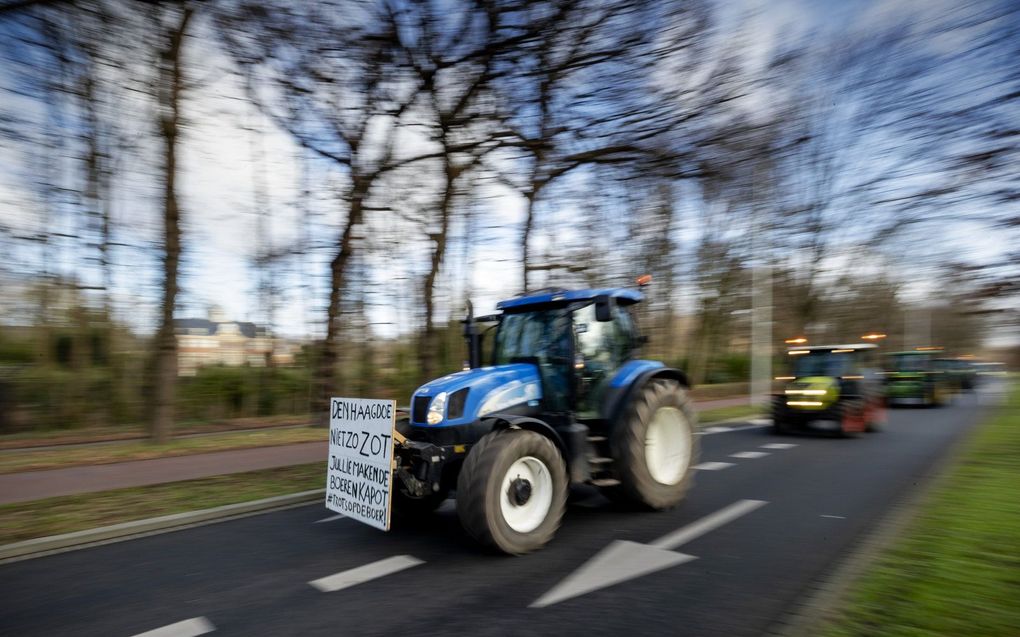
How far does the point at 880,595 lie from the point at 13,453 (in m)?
13.9

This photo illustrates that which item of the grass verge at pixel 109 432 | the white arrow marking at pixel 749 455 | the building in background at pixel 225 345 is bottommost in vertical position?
the grass verge at pixel 109 432

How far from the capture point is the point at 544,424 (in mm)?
5449

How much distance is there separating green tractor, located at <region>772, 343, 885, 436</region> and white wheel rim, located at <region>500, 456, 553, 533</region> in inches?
392

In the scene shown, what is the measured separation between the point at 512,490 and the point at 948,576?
3.16m

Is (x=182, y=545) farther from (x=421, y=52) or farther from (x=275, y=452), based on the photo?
(x=421, y=52)

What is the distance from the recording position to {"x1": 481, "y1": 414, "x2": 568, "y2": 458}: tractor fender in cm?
541

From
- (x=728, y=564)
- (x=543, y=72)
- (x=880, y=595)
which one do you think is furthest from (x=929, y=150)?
(x=543, y=72)

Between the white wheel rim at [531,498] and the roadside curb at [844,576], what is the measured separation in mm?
→ 2117

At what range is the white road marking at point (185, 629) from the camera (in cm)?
384

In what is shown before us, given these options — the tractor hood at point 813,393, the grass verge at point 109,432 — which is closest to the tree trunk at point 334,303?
the grass verge at point 109,432

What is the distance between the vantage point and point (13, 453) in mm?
11547

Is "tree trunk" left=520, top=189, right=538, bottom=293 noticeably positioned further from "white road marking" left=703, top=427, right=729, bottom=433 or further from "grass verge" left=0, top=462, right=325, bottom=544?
"grass verge" left=0, top=462, right=325, bottom=544

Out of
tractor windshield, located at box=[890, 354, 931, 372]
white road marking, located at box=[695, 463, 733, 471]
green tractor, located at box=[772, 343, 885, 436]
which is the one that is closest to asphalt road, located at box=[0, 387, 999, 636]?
white road marking, located at box=[695, 463, 733, 471]

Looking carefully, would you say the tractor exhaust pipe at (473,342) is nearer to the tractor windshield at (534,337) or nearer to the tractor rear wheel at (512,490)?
the tractor windshield at (534,337)
